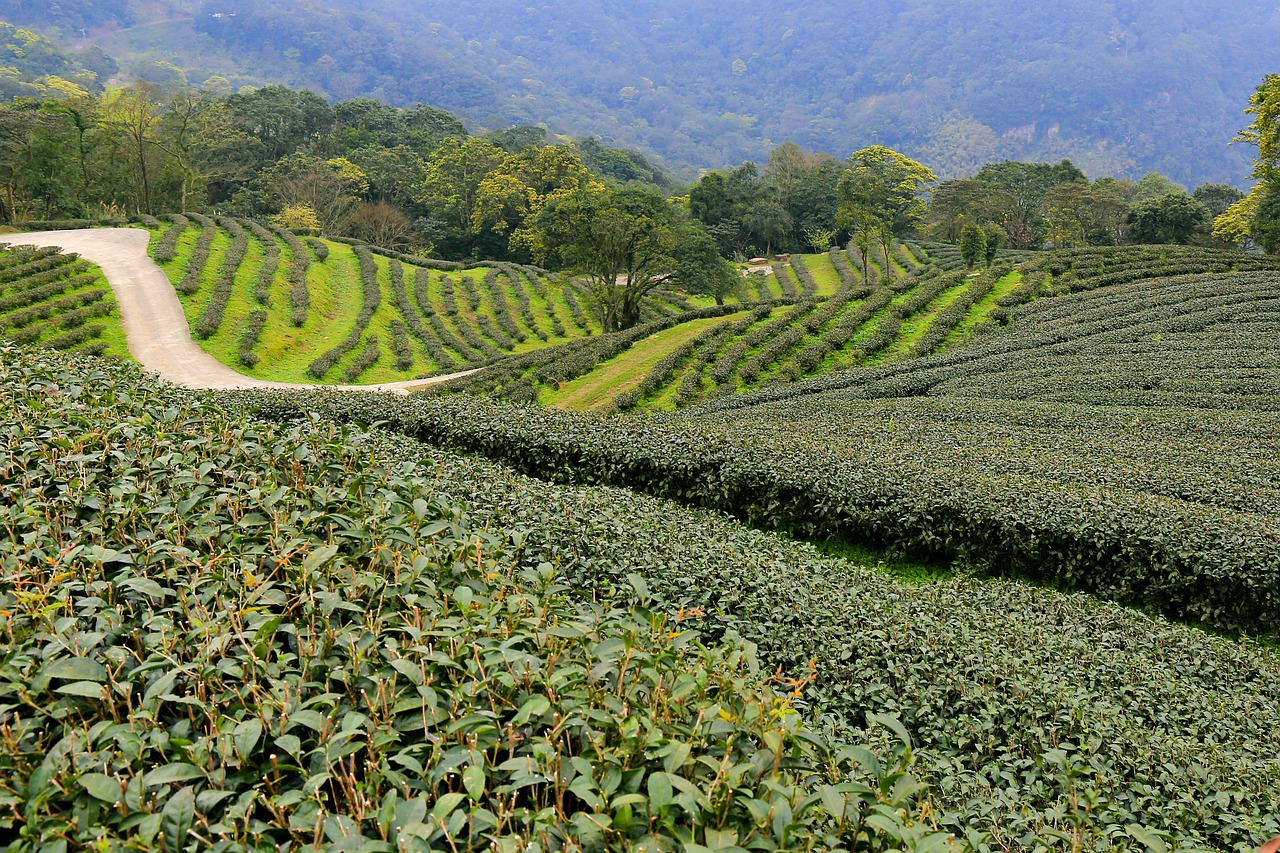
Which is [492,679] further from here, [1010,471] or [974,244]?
[974,244]

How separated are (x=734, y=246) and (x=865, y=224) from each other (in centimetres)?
3308

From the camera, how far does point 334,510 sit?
13.0ft

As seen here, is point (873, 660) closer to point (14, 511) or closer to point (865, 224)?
point (14, 511)

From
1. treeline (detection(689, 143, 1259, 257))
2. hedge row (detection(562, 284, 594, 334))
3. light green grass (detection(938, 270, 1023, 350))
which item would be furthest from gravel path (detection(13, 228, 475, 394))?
treeline (detection(689, 143, 1259, 257))

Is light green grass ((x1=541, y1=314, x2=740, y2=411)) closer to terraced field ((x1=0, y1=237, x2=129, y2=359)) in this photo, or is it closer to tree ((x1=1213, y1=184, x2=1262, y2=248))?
terraced field ((x1=0, y1=237, x2=129, y2=359))

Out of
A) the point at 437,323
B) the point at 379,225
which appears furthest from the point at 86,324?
the point at 379,225

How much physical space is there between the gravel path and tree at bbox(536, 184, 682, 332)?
377 inches

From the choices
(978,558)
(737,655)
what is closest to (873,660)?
(737,655)

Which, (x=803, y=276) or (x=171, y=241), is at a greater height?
(x=803, y=276)

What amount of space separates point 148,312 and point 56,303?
2912mm

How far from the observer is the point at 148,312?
98.0 feet

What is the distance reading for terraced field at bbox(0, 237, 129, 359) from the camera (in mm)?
25797

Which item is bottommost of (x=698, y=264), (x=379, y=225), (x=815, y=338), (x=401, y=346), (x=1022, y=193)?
(x=401, y=346)

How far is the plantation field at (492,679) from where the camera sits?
6.91ft
